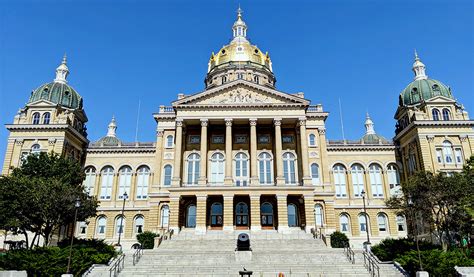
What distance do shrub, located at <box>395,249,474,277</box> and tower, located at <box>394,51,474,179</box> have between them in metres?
20.4

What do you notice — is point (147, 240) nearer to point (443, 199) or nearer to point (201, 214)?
point (201, 214)

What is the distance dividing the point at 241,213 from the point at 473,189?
22.7 m

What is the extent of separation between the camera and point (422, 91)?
154ft

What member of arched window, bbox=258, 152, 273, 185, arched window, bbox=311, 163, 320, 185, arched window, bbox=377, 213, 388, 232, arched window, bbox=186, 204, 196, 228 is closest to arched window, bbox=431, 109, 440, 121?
arched window, bbox=377, 213, 388, 232

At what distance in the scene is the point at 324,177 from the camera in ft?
148

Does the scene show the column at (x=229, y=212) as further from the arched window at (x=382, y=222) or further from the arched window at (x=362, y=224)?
the arched window at (x=382, y=222)

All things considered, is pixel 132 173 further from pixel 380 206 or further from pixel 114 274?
pixel 380 206

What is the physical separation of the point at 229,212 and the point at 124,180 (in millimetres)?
18045

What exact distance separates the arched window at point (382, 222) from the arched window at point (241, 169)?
701 inches

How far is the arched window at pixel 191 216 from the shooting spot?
1657 inches

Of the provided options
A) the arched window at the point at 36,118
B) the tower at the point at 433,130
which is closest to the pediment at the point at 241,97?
the tower at the point at 433,130

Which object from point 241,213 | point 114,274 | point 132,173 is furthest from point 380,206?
point 114,274

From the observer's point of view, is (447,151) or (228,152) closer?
(228,152)

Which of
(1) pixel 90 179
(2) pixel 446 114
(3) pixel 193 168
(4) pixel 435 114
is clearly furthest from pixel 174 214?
(2) pixel 446 114
